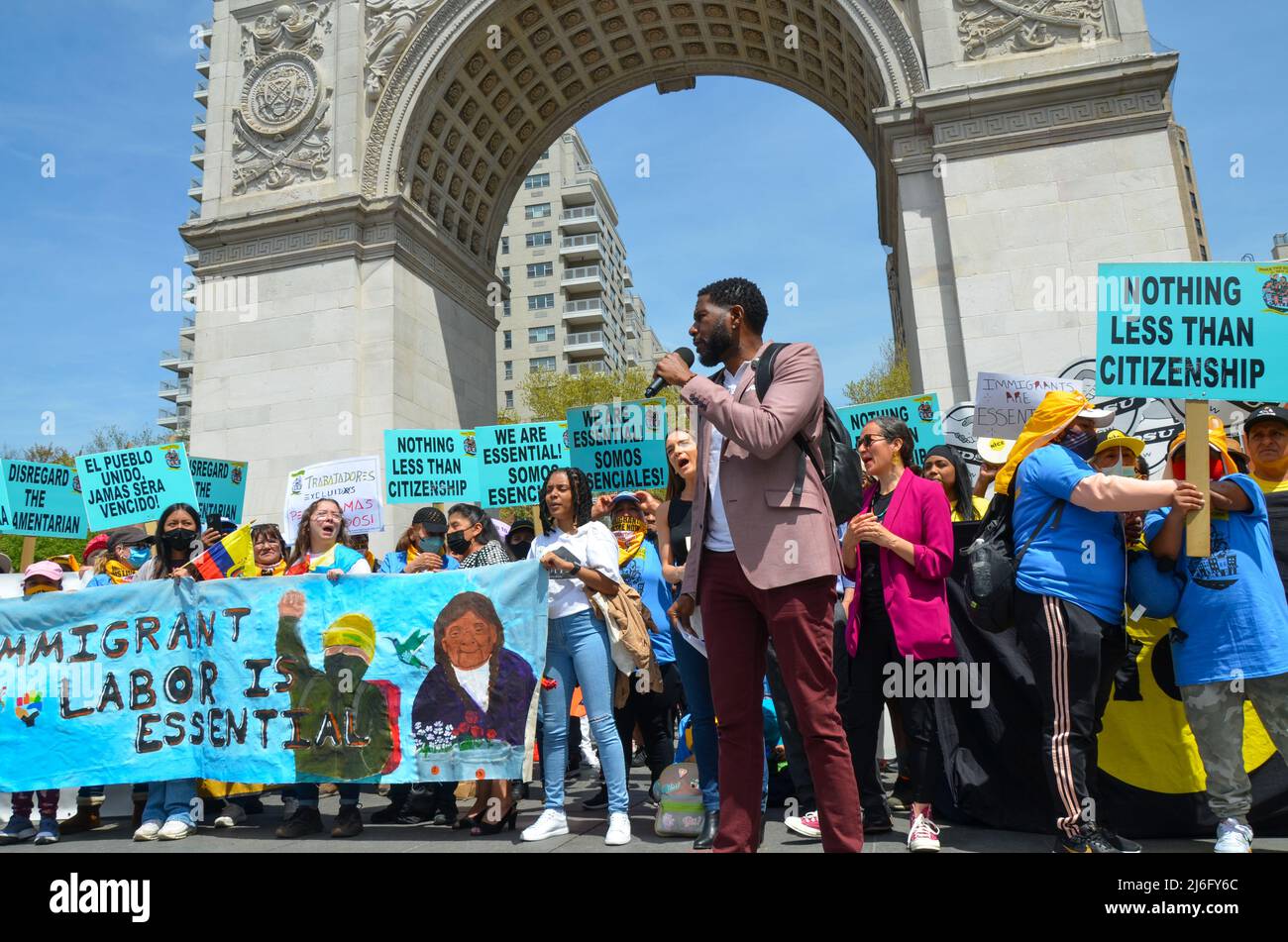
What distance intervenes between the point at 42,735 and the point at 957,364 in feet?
42.5

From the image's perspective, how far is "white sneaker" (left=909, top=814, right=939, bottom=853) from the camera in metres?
4.64

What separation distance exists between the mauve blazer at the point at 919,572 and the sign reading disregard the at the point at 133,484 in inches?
307

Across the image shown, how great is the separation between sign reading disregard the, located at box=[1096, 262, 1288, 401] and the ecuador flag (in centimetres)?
590

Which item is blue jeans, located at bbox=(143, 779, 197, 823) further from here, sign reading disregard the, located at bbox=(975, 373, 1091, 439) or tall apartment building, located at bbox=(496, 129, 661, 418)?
tall apartment building, located at bbox=(496, 129, 661, 418)

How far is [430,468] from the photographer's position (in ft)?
34.7

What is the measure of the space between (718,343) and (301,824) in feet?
14.3

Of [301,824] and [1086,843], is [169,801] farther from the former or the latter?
[1086,843]

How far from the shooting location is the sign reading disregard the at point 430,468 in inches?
413

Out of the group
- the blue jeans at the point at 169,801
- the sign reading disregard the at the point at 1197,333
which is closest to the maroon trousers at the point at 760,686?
the sign reading disregard the at the point at 1197,333

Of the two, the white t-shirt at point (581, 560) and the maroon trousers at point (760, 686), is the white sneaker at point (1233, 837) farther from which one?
the white t-shirt at point (581, 560)

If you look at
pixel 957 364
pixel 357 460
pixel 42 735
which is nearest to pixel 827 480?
pixel 42 735

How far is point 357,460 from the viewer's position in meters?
10.2
